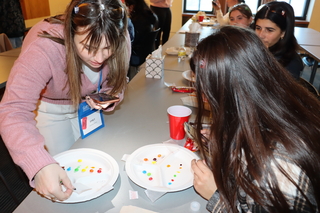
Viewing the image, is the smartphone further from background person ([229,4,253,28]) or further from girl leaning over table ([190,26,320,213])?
background person ([229,4,253,28])

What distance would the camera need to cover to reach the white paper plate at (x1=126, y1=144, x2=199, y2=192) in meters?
0.85

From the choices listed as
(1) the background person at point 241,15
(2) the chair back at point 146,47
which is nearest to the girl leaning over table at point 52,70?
(2) the chair back at point 146,47

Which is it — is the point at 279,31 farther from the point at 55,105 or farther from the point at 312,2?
the point at 312,2

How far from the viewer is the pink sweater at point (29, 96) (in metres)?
0.77

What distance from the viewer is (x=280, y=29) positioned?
1832mm

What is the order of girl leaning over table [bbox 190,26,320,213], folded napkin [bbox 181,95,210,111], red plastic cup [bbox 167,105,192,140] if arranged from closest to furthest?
girl leaning over table [bbox 190,26,320,213] < red plastic cup [bbox 167,105,192,140] < folded napkin [bbox 181,95,210,111]

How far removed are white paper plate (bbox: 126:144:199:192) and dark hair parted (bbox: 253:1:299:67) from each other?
124 centimetres

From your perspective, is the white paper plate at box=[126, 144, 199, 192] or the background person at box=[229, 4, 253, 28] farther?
the background person at box=[229, 4, 253, 28]

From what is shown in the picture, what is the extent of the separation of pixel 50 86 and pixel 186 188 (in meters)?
0.74

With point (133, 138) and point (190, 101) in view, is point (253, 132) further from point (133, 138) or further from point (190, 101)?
point (190, 101)

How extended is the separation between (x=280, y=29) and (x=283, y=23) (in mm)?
46

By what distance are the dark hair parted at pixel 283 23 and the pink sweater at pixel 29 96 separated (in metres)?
1.54

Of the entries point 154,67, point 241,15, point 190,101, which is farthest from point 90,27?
point 241,15

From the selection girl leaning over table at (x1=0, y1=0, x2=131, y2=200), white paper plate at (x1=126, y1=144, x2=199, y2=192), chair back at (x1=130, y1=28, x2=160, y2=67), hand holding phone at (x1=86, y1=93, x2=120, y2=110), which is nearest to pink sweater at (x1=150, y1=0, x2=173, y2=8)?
chair back at (x1=130, y1=28, x2=160, y2=67)
